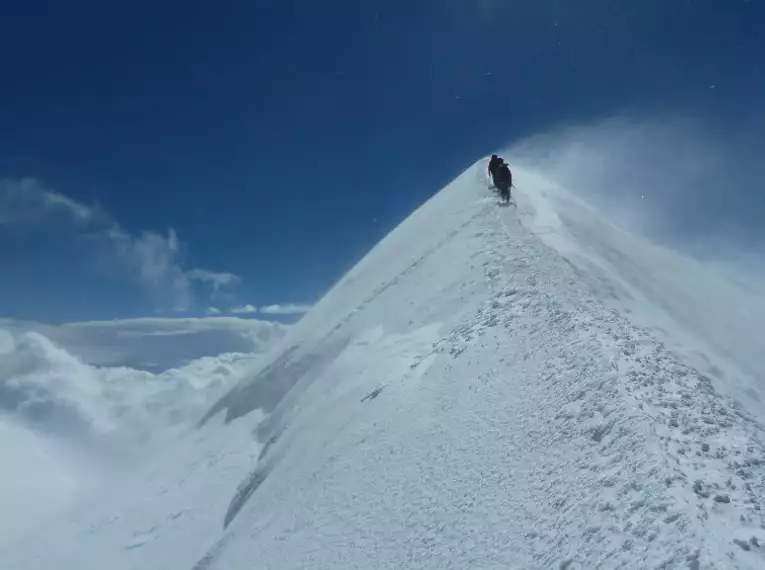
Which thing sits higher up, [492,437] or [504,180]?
[504,180]

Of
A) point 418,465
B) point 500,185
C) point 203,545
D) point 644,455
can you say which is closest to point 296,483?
point 418,465

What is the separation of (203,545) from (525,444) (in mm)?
15110

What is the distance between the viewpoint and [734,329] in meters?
23.0

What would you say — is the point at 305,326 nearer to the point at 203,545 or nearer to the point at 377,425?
the point at 203,545

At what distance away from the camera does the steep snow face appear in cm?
700

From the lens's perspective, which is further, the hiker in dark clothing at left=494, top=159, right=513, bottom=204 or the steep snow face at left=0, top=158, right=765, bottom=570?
the hiker in dark clothing at left=494, top=159, right=513, bottom=204

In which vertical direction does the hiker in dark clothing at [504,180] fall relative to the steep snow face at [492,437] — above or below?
above

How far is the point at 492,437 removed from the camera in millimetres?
10008

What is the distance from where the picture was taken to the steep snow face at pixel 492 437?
700 cm

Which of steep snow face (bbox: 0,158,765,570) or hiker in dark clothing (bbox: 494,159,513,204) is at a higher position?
hiker in dark clothing (bbox: 494,159,513,204)

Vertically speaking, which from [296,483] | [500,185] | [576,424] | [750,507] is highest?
[500,185]

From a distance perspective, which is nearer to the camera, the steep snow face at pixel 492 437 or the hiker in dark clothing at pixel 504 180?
the steep snow face at pixel 492 437

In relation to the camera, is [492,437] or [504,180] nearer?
[492,437]

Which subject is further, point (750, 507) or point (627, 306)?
point (627, 306)
